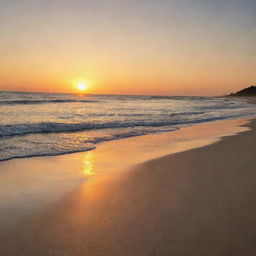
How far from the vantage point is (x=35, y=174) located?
477 cm

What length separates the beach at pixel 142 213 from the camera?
7.95 ft

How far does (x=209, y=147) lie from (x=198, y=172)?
258cm

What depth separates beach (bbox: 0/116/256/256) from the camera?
2.42 m

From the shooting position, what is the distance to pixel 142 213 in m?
3.06

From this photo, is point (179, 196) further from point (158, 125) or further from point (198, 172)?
point (158, 125)

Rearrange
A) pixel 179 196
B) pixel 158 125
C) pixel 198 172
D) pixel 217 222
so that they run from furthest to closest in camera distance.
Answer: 1. pixel 158 125
2. pixel 198 172
3. pixel 179 196
4. pixel 217 222

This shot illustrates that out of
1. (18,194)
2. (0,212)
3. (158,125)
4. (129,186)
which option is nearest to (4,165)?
(18,194)

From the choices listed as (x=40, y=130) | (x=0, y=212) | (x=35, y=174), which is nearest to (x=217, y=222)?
(x=0, y=212)

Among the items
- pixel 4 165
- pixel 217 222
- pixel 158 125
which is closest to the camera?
pixel 217 222

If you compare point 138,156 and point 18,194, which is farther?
point 138,156

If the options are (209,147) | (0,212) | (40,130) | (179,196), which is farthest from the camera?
Answer: (40,130)

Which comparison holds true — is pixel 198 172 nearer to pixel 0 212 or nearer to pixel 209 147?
pixel 209 147

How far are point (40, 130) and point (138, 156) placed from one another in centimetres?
571

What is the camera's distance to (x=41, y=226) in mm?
2838
